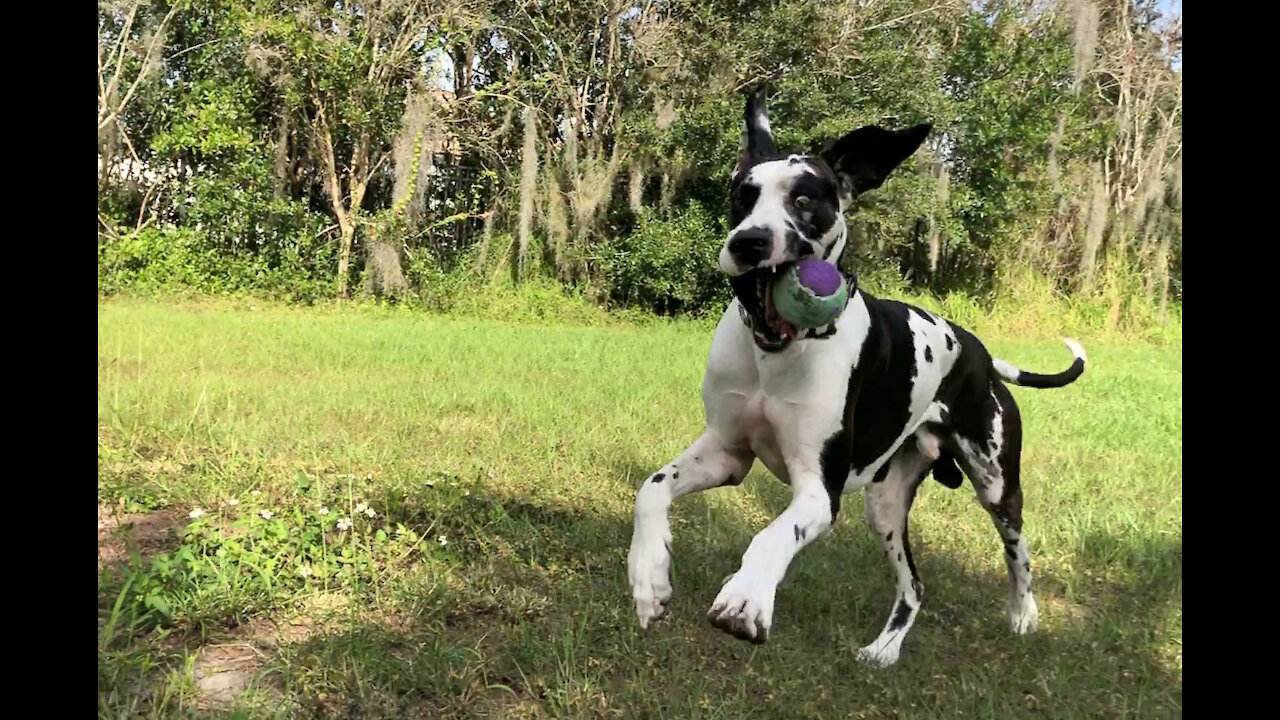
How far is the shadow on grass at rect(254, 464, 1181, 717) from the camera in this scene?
295 centimetres

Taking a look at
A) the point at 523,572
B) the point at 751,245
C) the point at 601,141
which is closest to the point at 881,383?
the point at 751,245

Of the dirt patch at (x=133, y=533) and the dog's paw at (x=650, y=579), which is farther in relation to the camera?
the dirt patch at (x=133, y=533)

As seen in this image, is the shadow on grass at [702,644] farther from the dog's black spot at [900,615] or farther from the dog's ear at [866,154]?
the dog's ear at [866,154]

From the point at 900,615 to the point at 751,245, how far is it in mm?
1909

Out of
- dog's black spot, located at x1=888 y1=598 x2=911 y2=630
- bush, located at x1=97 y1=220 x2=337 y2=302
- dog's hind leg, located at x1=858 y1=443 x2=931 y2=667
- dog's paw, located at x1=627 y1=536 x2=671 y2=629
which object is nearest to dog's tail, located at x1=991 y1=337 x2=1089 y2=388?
dog's hind leg, located at x1=858 y1=443 x2=931 y2=667

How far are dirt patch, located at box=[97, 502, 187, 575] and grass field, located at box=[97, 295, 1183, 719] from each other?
0.04 ft

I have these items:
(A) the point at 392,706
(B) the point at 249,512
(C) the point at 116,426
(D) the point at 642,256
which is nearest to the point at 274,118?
(D) the point at 642,256

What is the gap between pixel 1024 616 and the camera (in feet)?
12.6

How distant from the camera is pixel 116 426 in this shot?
16.2 ft

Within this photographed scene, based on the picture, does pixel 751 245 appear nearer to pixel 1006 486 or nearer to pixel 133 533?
pixel 1006 486

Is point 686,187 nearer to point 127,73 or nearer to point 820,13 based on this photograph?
point 820,13

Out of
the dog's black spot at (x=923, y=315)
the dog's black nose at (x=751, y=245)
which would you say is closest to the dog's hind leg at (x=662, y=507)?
the dog's black nose at (x=751, y=245)

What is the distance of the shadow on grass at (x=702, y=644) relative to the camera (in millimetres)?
2951
